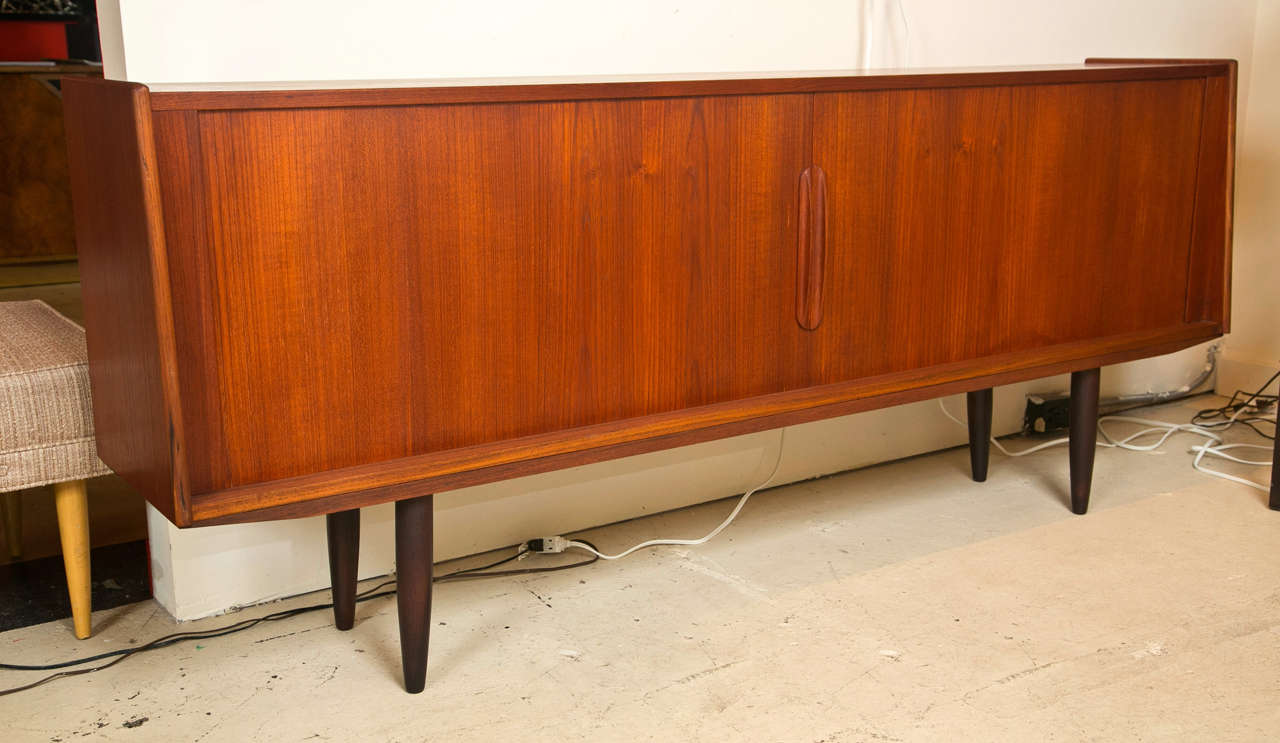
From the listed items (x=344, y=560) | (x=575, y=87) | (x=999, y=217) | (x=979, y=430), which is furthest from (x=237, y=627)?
(x=979, y=430)

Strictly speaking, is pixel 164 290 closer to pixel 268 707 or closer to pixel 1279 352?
pixel 268 707

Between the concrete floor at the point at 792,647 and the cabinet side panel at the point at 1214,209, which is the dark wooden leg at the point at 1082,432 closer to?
the concrete floor at the point at 792,647

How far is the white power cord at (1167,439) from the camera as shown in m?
2.57

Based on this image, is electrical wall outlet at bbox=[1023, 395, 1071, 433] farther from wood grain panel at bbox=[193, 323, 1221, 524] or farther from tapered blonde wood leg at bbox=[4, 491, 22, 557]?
tapered blonde wood leg at bbox=[4, 491, 22, 557]

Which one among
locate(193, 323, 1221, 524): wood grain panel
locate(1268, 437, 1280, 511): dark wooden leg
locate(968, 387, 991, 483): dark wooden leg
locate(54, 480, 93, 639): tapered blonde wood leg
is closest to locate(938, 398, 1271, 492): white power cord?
locate(1268, 437, 1280, 511): dark wooden leg

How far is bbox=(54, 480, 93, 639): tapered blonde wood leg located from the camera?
176cm

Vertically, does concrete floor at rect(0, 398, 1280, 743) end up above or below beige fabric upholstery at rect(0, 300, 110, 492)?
below

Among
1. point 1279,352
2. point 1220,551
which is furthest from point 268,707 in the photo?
point 1279,352

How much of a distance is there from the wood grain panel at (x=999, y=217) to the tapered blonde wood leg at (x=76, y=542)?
1.13 m

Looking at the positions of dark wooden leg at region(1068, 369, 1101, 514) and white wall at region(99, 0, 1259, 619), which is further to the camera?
dark wooden leg at region(1068, 369, 1101, 514)

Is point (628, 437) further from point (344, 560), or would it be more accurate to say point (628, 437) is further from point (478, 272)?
point (344, 560)

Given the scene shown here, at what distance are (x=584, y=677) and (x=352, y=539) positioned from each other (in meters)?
0.41

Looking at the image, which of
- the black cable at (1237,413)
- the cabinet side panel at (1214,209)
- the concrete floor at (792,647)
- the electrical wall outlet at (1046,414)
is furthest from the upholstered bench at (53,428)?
the black cable at (1237,413)

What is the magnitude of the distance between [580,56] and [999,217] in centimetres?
77
